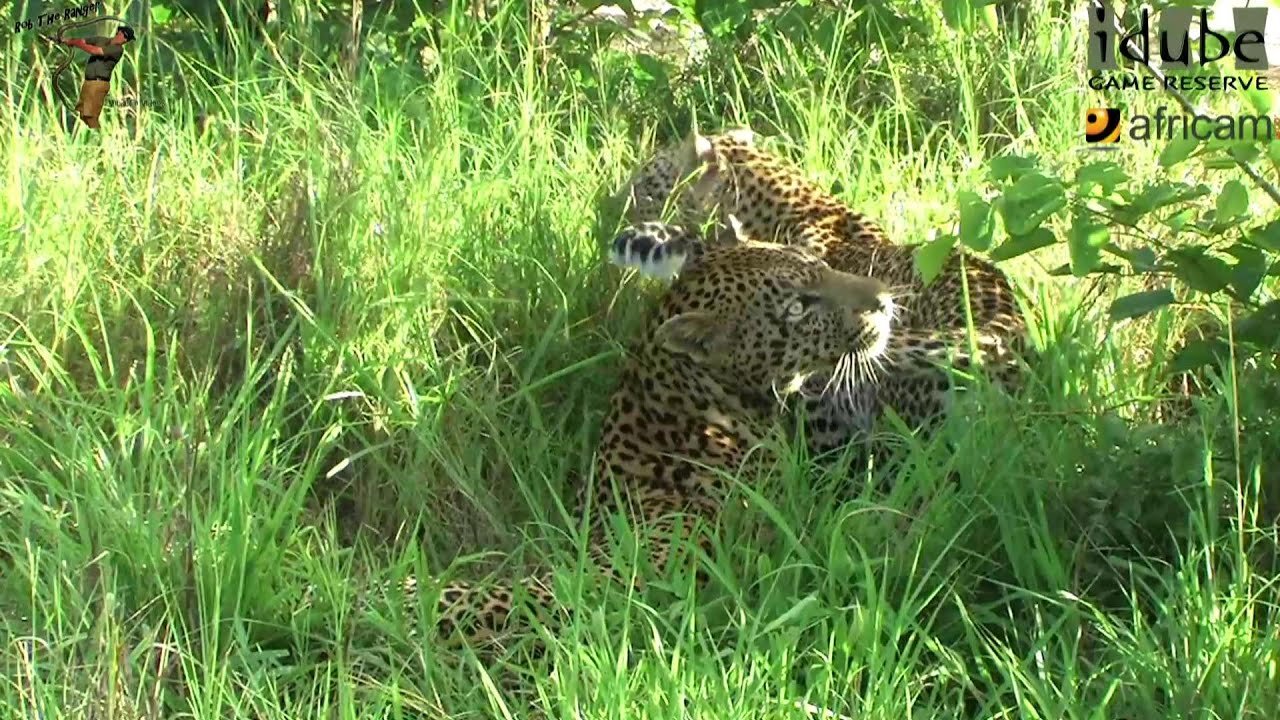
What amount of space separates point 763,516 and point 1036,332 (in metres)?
0.99

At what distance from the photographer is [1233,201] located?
3375 mm

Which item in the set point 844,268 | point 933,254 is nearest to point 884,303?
point 844,268

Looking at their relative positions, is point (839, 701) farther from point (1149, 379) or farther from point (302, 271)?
point (302, 271)

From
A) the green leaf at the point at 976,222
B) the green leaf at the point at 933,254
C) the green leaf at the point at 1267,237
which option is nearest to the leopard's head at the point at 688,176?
the green leaf at the point at 933,254

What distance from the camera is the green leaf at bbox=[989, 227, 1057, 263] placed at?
3578mm

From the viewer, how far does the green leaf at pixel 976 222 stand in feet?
11.4

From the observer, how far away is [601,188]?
5.57 meters

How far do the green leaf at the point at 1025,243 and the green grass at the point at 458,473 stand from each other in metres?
0.49

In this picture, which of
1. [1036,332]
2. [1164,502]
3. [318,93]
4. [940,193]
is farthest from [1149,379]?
[318,93]

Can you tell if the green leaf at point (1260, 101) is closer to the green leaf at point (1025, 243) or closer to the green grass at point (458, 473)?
the green leaf at point (1025, 243)

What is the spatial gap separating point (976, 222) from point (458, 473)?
1.40m

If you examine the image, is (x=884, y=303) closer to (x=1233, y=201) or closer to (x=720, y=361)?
(x=720, y=361)

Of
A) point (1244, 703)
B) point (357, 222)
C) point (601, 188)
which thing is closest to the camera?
point (1244, 703)

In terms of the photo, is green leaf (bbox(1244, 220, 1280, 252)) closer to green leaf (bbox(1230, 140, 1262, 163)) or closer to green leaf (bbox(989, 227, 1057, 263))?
green leaf (bbox(1230, 140, 1262, 163))
